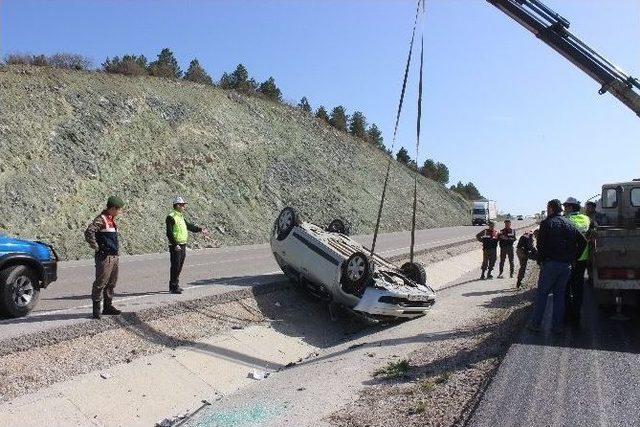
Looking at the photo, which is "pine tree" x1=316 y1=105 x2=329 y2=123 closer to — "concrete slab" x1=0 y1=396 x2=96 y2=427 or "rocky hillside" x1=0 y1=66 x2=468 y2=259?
"rocky hillside" x1=0 y1=66 x2=468 y2=259

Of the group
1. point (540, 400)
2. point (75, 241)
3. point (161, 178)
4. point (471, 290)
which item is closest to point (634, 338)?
point (540, 400)

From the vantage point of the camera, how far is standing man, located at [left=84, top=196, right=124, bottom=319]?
26.6 feet

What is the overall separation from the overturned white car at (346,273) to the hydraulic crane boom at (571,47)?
5.09 meters

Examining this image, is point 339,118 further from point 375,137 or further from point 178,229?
point 178,229

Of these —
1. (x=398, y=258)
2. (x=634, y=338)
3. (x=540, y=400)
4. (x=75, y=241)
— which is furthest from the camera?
(x=75, y=241)

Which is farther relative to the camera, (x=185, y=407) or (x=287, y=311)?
(x=287, y=311)

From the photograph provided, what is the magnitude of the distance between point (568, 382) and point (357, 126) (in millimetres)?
57446

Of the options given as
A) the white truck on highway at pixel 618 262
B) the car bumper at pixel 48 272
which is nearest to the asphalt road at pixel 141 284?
the car bumper at pixel 48 272

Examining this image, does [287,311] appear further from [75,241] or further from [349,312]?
[75,241]

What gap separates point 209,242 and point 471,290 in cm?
1429

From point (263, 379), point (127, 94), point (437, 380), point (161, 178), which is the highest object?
point (127, 94)

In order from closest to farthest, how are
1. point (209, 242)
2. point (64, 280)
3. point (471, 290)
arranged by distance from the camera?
point (64, 280) → point (471, 290) → point (209, 242)

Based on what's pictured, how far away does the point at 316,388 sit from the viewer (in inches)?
270

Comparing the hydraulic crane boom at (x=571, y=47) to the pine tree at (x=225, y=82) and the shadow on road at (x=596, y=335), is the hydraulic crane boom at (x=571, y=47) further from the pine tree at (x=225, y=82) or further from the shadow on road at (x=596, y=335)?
the pine tree at (x=225, y=82)
